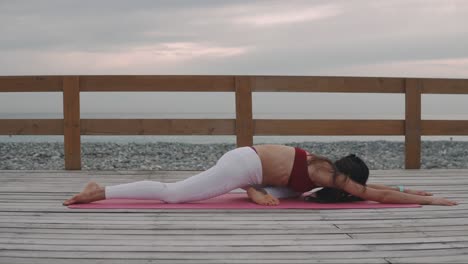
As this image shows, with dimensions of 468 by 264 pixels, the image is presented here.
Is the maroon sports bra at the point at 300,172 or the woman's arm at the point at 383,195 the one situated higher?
the maroon sports bra at the point at 300,172

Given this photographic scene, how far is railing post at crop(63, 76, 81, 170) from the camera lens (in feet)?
20.1

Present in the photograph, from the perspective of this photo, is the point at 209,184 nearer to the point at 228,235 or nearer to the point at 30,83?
the point at 228,235

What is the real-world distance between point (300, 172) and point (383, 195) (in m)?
0.57

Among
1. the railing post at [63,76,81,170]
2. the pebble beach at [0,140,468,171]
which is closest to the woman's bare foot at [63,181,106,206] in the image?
the railing post at [63,76,81,170]

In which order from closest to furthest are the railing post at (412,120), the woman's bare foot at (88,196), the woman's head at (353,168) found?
the woman's head at (353,168) → the woman's bare foot at (88,196) → the railing post at (412,120)

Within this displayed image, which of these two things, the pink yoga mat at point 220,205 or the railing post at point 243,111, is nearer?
the pink yoga mat at point 220,205

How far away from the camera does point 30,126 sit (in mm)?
6090

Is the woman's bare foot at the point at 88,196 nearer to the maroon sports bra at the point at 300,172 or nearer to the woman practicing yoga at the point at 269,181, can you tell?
the woman practicing yoga at the point at 269,181

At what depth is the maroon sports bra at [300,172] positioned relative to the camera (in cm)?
387

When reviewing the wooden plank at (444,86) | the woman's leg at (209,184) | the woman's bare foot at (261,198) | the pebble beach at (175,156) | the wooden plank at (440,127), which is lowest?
the pebble beach at (175,156)

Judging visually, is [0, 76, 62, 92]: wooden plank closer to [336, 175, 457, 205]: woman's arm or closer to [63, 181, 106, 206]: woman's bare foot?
[63, 181, 106, 206]: woman's bare foot

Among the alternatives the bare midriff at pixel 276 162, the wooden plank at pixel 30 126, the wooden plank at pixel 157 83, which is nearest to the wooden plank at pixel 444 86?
the wooden plank at pixel 157 83

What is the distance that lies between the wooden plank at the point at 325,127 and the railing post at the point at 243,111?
9 cm

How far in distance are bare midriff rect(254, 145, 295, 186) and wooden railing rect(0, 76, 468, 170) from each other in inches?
82.4
